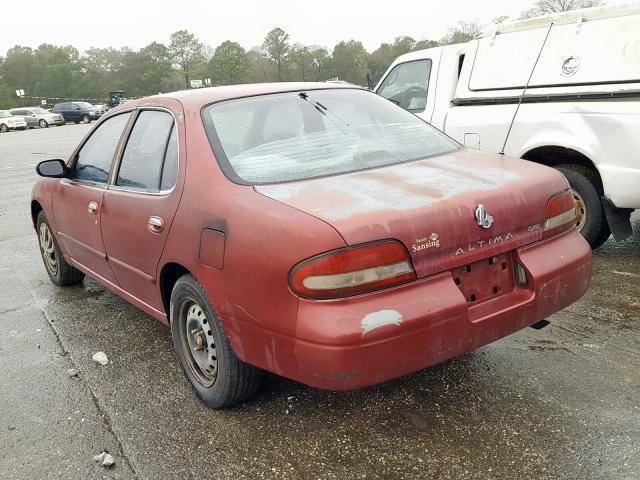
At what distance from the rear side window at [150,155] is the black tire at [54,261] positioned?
64.7 inches

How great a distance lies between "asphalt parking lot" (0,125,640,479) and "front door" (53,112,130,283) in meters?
0.61

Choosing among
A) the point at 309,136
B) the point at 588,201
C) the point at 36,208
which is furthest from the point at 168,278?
the point at 588,201

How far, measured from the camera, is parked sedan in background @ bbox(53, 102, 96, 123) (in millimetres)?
43094

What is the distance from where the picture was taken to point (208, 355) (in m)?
2.92

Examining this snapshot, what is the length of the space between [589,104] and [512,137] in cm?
74

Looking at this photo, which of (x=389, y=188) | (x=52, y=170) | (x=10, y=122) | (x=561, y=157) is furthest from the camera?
(x=10, y=122)

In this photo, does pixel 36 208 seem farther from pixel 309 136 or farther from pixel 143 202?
pixel 309 136

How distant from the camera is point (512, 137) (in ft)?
17.3

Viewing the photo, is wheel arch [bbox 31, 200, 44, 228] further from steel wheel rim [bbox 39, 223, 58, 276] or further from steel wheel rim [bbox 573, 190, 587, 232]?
steel wheel rim [bbox 573, 190, 587, 232]

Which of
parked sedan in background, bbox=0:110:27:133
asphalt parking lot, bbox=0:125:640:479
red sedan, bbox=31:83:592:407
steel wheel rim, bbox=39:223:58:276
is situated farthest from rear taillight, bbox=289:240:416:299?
parked sedan in background, bbox=0:110:27:133

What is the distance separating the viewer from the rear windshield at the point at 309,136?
2811 mm

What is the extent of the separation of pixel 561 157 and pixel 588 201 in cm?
49

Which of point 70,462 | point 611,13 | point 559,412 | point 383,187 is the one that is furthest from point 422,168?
point 611,13

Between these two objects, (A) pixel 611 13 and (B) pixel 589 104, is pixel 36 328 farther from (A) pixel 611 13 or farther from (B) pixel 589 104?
(A) pixel 611 13
